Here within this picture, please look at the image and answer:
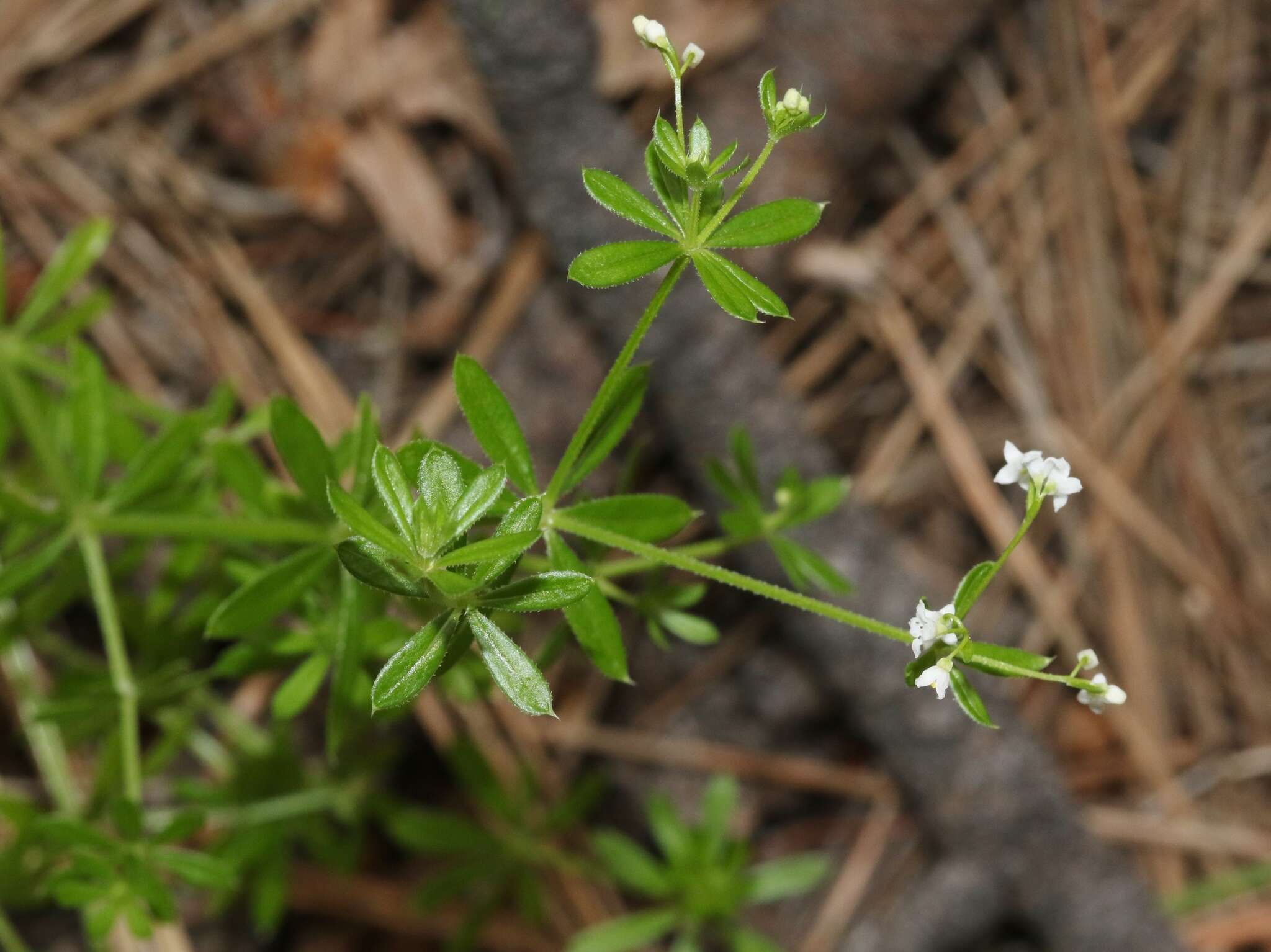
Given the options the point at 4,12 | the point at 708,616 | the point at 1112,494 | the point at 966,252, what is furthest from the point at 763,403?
the point at 4,12

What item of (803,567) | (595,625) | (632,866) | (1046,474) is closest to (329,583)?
(595,625)

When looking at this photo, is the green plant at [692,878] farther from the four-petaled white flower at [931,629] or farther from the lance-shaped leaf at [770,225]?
the lance-shaped leaf at [770,225]

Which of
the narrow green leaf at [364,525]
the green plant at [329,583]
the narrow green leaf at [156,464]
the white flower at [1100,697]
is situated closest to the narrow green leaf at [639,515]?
the green plant at [329,583]

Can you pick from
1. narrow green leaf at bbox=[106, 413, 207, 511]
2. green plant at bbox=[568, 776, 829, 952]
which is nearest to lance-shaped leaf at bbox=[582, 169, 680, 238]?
narrow green leaf at bbox=[106, 413, 207, 511]

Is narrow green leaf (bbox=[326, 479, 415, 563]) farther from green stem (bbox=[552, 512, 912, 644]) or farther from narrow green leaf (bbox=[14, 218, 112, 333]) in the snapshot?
narrow green leaf (bbox=[14, 218, 112, 333])

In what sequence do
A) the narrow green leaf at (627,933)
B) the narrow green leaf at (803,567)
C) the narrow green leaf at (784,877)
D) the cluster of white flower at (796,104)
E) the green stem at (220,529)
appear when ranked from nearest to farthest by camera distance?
the cluster of white flower at (796,104) < the green stem at (220,529) < the narrow green leaf at (803,567) < the narrow green leaf at (627,933) < the narrow green leaf at (784,877)

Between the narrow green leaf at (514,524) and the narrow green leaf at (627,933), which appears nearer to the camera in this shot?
the narrow green leaf at (514,524)

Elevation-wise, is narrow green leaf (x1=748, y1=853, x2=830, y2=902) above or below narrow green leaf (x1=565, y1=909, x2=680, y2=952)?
above
